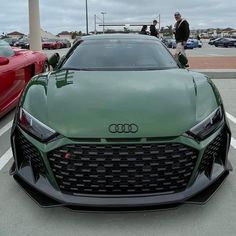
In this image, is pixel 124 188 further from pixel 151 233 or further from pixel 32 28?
pixel 32 28

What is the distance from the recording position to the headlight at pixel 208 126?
271 cm

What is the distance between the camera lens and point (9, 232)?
2.69 metres

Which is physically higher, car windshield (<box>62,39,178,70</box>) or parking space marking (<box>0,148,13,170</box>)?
car windshield (<box>62,39,178,70</box>)

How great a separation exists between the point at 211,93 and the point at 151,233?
1256mm

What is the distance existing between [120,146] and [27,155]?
732 millimetres

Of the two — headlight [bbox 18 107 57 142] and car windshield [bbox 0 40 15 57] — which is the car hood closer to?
headlight [bbox 18 107 57 142]

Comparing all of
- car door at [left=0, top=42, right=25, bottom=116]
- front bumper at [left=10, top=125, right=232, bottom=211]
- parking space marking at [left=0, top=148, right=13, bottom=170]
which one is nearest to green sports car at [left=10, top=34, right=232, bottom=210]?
front bumper at [left=10, top=125, right=232, bottom=211]

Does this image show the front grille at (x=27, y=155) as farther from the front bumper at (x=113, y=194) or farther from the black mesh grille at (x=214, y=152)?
the black mesh grille at (x=214, y=152)

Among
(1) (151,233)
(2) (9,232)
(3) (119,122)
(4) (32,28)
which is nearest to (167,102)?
(3) (119,122)

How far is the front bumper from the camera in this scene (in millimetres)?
2578

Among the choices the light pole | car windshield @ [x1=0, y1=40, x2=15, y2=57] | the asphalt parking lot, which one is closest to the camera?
the asphalt parking lot

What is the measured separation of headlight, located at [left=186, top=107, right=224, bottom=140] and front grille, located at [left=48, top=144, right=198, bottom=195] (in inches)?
4.8

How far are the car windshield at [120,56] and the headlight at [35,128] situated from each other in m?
1.20

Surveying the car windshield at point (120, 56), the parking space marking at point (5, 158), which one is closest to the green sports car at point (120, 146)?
the car windshield at point (120, 56)
